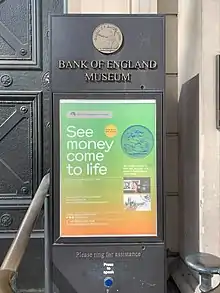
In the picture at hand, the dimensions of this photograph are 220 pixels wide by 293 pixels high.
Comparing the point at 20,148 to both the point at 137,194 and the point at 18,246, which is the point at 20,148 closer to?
the point at 137,194

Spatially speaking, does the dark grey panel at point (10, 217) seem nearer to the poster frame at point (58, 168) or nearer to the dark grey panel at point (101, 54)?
the poster frame at point (58, 168)

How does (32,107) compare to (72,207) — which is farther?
(32,107)

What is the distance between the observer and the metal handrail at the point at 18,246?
104 centimetres

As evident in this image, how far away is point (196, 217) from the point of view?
253 centimetres

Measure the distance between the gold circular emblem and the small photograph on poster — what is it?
62cm

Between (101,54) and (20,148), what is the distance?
101cm

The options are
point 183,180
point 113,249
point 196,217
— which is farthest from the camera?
point 183,180

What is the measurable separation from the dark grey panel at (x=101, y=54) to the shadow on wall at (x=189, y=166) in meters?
0.35

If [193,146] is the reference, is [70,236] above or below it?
below

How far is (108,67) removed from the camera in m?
2.28

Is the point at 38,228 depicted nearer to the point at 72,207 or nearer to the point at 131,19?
the point at 72,207

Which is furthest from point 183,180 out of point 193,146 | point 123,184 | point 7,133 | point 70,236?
point 7,133

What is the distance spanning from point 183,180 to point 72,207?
860 millimetres

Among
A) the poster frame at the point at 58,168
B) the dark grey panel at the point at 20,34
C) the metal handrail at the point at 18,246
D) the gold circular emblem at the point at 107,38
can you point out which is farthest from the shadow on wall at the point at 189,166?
the dark grey panel at the point at 20,34
